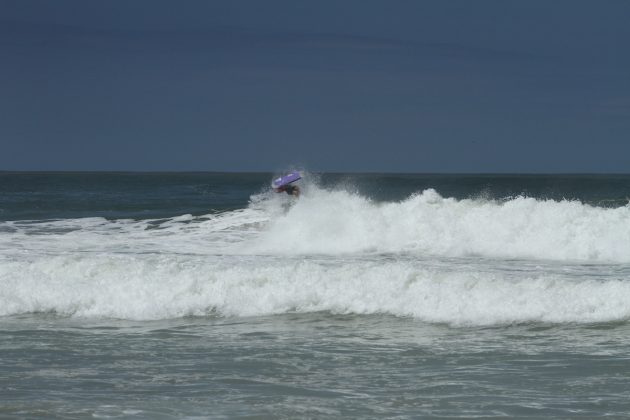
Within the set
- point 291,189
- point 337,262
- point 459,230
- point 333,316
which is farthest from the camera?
point 291,189

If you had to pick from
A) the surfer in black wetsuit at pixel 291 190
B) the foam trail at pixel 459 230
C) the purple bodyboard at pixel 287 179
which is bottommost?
the foam trail at pixel 459 230

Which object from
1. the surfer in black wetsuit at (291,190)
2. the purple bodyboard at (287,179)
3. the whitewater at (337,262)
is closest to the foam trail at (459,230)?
the whitewater at (337,262)

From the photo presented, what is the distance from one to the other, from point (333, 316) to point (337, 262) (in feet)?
15.6

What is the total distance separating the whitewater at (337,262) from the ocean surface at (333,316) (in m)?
0.04

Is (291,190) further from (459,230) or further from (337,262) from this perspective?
(337,262)

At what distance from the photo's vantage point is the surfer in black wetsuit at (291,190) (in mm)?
24544

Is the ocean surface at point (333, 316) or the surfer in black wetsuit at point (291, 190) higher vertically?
the surfer in black wetsuit at point (291, 190)

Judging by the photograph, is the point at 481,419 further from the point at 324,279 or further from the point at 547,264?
the point at 547,264

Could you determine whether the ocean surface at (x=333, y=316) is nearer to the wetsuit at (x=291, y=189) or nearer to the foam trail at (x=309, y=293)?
the foam trail at (x=309, y=293)

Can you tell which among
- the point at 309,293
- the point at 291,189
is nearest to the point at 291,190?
the point at 291,189

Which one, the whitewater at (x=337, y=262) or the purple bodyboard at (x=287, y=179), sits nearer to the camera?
the whitewater at (x=337, y=262)

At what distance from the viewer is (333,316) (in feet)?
44.9

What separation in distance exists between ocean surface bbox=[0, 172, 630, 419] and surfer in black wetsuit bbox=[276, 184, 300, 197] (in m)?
0.41

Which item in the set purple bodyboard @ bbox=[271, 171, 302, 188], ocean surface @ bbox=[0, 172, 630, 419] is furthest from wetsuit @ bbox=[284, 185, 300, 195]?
ocean surface @ bbox=[0, 172, 630, 419]
